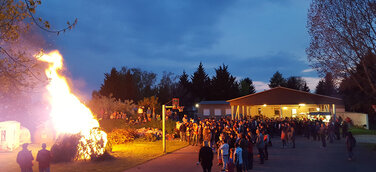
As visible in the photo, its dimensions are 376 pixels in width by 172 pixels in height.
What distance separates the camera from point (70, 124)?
16.6m

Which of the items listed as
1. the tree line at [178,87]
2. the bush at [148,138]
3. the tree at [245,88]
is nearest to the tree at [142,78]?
the tree line at [178,87]

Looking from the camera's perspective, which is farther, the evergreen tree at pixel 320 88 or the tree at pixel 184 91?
the evergreen tree at pixel 320 88

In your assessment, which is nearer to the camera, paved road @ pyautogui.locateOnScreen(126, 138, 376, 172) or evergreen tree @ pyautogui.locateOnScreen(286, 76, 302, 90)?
paved road @ pyautogui.locateOnScreen(126, 138, 376, 172)

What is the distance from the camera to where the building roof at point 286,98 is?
3191 centimetres

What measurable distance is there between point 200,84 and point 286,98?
33.7 metres

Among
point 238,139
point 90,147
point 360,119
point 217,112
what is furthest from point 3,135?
point 360,119

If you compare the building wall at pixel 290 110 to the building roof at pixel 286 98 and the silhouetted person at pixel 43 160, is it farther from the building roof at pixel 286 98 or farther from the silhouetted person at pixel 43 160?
the silhouetted person at pixel 43 160

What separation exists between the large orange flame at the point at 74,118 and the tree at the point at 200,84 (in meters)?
47.7

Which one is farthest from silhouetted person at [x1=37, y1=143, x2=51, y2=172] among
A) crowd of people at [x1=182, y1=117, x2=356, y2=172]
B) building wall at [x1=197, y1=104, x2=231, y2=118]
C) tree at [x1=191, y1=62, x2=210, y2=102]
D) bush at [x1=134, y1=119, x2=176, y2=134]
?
tree at [x1=191, y1=62, x2=210, y2=102]

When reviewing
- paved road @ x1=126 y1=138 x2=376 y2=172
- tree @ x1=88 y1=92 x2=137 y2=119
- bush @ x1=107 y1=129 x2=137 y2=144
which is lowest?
paved road @ x1=126 y1=138 x2=376 y2=172

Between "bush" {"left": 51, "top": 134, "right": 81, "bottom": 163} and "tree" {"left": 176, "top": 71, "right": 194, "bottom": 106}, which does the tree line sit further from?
"bush" {"left": 51, "top": 134, "right": 81, "bottom": 163}

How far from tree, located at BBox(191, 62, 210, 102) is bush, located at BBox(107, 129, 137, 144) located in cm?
4044

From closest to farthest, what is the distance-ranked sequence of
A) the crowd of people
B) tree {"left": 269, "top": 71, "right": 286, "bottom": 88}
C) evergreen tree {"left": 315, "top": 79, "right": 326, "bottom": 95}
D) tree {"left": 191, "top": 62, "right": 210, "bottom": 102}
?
the crowd of people, tree {"left": 191, "top": 62, "right": 210, "bottom": 102}, evergreen tree {"left": 315, "top": 79, "right": 326, "bottom": 95}, tree {"left": 269, "top": 71, "right": 286, "bottom": 88}

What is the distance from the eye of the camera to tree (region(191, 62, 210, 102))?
6506 centimetres
